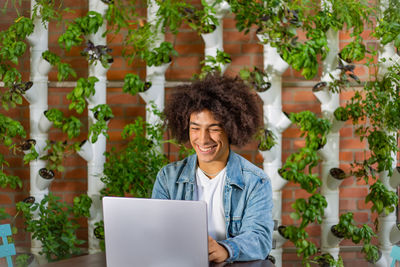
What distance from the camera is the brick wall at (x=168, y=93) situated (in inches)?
109

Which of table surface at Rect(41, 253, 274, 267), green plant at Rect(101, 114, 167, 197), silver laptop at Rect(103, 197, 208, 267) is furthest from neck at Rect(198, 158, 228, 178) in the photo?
green plant at Rect(101, 114, 167, 197)

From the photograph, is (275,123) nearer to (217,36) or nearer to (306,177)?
(306,177)

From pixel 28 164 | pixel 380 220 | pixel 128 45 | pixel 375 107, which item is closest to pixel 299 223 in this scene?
pixel 380 220

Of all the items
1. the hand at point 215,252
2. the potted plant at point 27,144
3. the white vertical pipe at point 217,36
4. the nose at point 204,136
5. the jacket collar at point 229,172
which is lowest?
the hand at point 215,252

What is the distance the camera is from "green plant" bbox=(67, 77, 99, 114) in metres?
2.60

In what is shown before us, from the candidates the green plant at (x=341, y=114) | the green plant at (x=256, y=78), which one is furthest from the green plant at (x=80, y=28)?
the green plant at (x=341, y=114)

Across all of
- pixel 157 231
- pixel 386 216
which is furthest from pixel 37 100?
pixel 386 216

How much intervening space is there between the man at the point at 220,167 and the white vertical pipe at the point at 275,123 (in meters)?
0.78

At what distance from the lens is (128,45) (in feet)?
9.17

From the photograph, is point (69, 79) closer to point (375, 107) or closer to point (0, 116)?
point (0, 116)

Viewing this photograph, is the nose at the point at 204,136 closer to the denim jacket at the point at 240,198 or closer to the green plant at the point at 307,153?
the denim jacket at the point at 240,198

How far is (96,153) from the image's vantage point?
2.69m

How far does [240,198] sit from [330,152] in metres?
1.10

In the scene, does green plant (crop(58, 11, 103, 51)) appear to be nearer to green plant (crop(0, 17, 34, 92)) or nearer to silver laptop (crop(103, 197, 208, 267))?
green plant (crop(0, 17, 34, 92))
